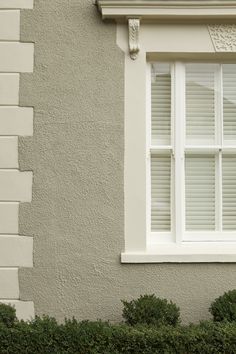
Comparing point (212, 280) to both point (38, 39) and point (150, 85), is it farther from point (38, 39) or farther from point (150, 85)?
point (38, 39)

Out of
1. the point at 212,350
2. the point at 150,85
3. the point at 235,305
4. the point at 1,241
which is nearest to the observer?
the point at 212,350

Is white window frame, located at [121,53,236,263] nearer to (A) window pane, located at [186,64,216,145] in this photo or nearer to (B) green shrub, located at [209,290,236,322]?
(A) window pane, located at [186,64,216,145]

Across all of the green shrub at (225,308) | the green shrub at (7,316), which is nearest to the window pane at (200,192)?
the green shrub at (225,308)

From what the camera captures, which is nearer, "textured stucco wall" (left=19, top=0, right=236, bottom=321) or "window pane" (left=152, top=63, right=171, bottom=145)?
"textured stucco wall" (left=19, top=0, right=236, bottom=321)

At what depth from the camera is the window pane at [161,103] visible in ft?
23.1

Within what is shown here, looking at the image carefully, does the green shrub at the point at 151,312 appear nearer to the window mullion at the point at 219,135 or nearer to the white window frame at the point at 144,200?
the white window frame at the point at 144,200

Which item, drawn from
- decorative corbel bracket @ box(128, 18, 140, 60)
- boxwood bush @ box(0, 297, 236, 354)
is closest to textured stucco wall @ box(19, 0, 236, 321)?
decorative corbel bracket @ box(128, 18, 140, 60)

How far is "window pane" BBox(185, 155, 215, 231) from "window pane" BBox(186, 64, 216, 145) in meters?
0.31

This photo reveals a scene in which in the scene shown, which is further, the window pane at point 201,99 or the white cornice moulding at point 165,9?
the window pane at point 201,99

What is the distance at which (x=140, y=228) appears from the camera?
673 centimetres

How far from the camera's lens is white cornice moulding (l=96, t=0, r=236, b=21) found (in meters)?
6.72

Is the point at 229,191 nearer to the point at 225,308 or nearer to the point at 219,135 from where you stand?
the point at 219,135

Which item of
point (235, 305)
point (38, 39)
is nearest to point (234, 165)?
point (235, 305)

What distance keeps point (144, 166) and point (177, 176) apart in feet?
1.37
